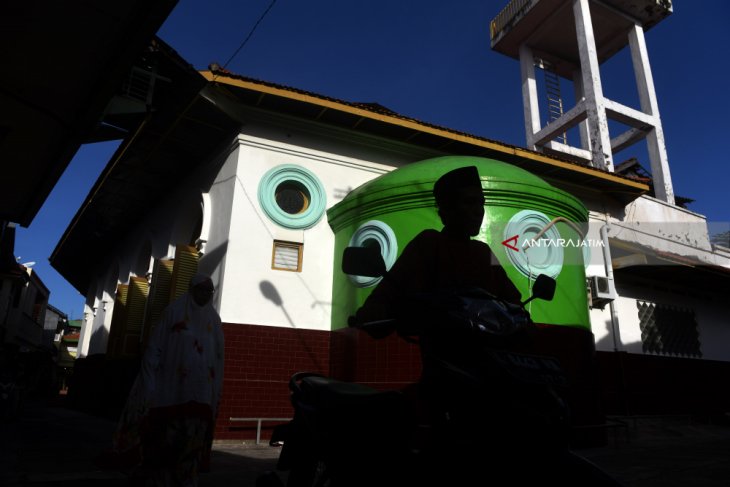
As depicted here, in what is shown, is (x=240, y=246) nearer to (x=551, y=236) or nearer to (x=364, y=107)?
(x=364, y=107)

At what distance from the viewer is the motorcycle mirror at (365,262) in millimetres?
2166

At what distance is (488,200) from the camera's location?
7926 millimetres

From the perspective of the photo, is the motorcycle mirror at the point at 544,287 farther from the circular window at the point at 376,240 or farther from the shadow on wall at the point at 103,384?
the shadow on wall at the point at 103,384

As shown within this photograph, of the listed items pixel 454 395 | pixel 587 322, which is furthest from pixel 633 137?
pixel 454 395

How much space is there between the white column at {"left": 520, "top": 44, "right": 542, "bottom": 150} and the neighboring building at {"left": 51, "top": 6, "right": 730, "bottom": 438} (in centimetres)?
932

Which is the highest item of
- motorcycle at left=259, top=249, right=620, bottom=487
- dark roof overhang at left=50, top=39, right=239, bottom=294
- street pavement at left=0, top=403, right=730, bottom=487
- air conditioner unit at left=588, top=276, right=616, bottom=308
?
dark roof overhang at left=50, top=39, right=239, bottom=294

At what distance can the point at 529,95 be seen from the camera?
2280 centimetres

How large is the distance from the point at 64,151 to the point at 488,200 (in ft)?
19.6

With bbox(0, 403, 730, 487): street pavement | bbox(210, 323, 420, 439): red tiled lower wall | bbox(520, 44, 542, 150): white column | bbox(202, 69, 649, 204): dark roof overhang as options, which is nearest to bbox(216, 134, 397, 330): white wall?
bbox(210, 323, 420, 439): red tiled lower wall

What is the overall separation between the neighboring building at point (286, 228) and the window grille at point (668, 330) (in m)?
0.04

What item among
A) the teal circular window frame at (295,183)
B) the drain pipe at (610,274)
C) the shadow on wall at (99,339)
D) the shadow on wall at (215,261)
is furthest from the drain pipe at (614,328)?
the shadow on wall at (99,339)

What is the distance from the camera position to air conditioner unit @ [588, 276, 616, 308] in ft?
34.1

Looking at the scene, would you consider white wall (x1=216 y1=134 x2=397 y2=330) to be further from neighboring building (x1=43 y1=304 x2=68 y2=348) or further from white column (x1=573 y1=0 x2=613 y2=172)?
neighboring building (x1=43 y1=304 x2=68 y2=348)

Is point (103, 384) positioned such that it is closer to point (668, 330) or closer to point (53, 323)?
point (668, 330)
